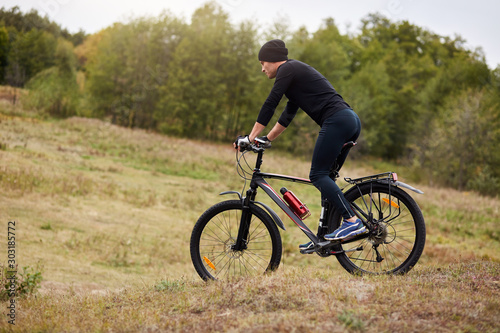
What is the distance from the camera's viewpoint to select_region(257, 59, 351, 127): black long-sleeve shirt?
4.34 meters

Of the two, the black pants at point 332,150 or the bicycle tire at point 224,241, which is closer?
the black pants at point 332,150

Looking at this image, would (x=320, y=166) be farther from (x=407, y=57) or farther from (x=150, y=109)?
(x=407, y=57)

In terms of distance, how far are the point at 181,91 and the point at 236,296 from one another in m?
43.9

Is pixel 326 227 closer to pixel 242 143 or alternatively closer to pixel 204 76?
pixel 242 143

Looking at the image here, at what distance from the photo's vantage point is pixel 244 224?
4.77m

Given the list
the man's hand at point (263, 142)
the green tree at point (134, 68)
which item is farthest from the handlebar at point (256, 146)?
the green tree at point (134, 68)

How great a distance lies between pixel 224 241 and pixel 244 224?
33cm

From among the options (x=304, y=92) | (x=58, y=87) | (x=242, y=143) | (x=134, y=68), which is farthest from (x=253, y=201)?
(x=134, y=68)

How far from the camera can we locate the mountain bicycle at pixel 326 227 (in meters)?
4.45

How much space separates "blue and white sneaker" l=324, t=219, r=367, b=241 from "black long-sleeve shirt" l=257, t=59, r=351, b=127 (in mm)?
1151

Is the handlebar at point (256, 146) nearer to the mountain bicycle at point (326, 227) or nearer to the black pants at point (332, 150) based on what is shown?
the mountain bicycle at point (326, 227)

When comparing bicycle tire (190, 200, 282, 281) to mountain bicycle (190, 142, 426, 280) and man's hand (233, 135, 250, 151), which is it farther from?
man's hand (233, 135, 250, 151)

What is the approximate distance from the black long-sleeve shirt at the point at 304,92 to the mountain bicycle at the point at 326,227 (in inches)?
17.0

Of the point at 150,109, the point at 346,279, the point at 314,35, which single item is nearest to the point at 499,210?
the point at 346,279
